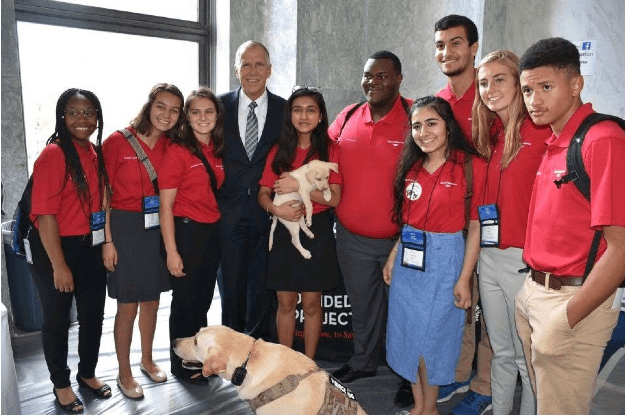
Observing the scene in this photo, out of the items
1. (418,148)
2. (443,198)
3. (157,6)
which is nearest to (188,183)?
(418,148)

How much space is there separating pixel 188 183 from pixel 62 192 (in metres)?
0.64

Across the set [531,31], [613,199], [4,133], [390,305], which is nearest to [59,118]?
[4,133]

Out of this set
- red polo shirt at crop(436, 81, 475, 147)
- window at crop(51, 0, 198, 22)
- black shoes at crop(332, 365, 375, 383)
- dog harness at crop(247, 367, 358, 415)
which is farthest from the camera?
window at crop(51, 0, 198, 22)

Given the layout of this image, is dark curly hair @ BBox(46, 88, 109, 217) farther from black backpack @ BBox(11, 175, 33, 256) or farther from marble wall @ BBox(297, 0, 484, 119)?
marble wall @ BBox(297, 0, 484, 119)

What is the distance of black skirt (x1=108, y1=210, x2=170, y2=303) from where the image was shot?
2861 millimetres

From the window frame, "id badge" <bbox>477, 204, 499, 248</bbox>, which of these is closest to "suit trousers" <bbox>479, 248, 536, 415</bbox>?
"id badge" <bbox>477, 204, 499, 248</bbox>

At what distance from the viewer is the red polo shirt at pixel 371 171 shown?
112 inches

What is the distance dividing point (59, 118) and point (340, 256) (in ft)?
5.56

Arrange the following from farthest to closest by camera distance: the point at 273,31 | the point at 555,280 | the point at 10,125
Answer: the point at 273,31
the point at 10,125
the point at 555,280

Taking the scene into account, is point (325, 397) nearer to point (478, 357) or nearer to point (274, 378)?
point (274, 378)

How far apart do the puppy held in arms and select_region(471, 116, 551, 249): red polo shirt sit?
0.86 metres

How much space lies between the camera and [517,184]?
2336 mm

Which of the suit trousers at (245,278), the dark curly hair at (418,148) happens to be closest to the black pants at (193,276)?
the suit trousers at (245,278)

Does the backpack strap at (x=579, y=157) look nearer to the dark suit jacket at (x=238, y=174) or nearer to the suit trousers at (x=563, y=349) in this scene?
the suit trousers at (x=563, y=349)
